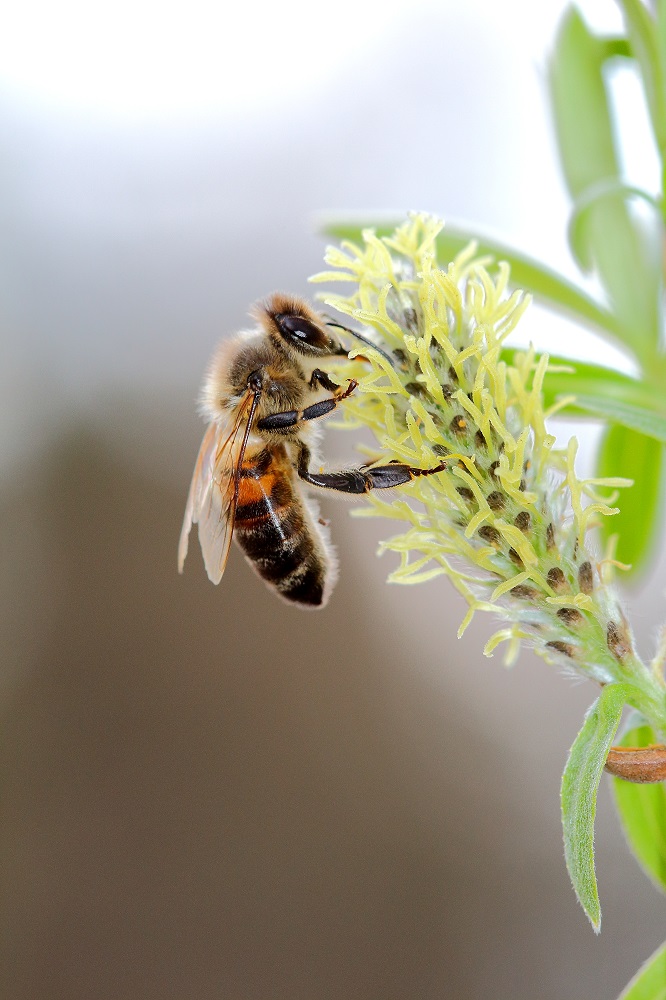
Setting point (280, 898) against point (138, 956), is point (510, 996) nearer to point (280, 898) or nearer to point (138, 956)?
point (280, 898)

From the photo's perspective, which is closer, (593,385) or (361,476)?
(593,385)

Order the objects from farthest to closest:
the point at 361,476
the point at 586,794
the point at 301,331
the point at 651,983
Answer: the point at 301,331
the point at 361,476
the point at 651,983
the point at 586,794

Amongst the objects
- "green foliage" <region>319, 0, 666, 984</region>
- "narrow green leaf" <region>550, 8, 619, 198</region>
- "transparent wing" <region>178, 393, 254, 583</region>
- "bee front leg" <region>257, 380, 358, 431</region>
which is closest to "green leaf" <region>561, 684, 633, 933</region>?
"green foliage" <region>319, 0, 666, 984</region>

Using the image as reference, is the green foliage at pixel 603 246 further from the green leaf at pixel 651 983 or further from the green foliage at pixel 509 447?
the green leaf at pixel 651 983

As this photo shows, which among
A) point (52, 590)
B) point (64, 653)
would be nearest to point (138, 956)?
point (64, 653)

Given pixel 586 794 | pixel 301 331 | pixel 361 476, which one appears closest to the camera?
pixel 586 794

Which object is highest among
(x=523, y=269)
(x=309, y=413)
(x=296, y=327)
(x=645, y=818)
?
(x=523, y=269)

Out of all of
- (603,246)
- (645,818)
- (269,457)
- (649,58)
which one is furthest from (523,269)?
(645,818)

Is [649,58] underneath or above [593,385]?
above

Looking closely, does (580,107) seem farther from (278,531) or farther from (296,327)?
(278,531)
